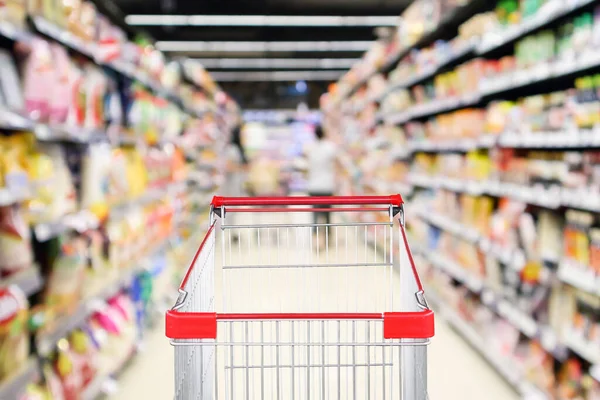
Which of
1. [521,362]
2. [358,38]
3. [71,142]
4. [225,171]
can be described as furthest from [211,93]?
[521,362]

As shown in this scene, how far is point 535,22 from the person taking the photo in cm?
286

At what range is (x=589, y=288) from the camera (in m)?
2.41

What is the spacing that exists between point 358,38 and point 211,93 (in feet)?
14.0

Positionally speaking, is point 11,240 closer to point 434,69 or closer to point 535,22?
point 535,22

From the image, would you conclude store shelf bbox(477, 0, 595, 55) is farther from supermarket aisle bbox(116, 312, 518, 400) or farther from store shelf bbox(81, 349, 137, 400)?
store shelf bbox(81, 349, 137, 400)

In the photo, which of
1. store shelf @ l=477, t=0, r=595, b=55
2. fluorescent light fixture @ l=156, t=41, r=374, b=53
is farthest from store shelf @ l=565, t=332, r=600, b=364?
fluorescent light fixture @ l=156, t=41, r=374, b=53

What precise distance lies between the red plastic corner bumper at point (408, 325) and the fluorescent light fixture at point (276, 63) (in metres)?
14.4

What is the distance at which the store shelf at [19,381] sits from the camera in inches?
77.9

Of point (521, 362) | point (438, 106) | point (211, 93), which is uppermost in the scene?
point (211, 93)

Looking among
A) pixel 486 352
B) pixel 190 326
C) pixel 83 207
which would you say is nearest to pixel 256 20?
pixel 83 207

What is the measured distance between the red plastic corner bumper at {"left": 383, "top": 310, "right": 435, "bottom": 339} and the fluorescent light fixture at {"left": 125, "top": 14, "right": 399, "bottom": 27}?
10150 mm

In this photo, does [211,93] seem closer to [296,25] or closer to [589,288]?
[296,25]

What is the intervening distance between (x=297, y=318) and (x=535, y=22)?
91.9 inches

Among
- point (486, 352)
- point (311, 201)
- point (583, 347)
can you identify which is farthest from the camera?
point (486, 352)
